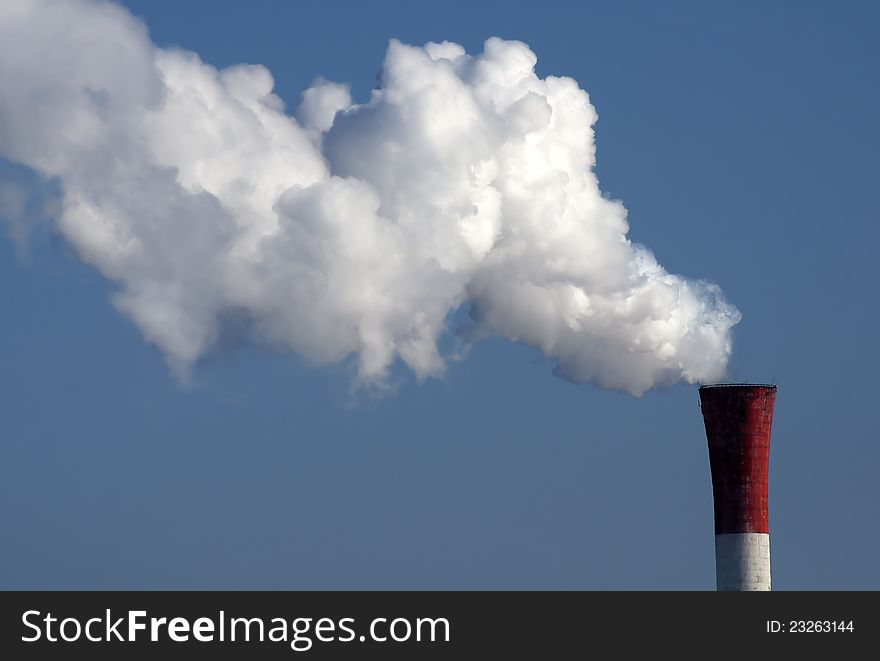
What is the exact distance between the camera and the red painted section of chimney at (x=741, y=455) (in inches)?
5669

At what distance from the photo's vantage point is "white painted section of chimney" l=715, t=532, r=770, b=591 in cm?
14325

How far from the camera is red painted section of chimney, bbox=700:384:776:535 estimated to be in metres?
144

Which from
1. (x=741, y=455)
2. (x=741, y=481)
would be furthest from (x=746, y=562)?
(x=741, y=455)

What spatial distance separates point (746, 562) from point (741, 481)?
553 centimetres

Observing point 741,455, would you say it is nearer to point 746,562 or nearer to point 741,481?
point 741,481

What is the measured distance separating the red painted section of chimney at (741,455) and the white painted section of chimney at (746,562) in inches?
22.4

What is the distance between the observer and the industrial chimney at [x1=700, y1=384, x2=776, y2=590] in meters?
144

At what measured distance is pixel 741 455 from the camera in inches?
5679

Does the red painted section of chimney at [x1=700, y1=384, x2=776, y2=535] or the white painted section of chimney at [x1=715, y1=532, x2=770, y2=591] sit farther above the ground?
the red painted section of chimney at [x1=700, y1=384, x2=776, y2=535]

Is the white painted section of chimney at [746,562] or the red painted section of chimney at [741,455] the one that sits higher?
the red painted section of chimney at [741,455]
